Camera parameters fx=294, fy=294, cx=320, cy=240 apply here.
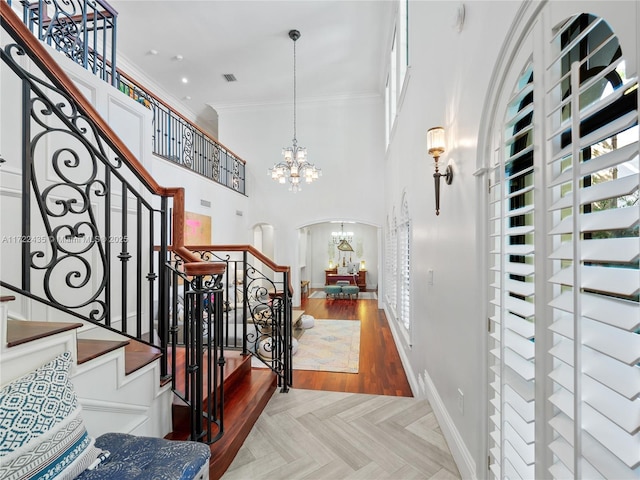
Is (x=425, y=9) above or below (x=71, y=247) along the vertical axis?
above

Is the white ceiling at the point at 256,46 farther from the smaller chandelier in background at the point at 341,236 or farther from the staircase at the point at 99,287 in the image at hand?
the smaller chandelier in background at the point at 341,236

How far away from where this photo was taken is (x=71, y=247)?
2.40 m

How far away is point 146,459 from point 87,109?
167cm

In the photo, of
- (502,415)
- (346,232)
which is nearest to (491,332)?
(502,415)

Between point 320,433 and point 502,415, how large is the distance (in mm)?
1490

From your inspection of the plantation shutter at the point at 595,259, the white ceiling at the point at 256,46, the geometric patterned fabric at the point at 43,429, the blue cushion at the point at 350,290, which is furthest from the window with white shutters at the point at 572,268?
the blue cushion at the point at 350,290

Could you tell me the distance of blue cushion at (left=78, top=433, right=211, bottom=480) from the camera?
3.82ft

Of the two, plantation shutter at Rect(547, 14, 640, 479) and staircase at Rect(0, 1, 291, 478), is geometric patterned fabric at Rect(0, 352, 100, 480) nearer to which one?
staircase at Rect(0, 1, 291, 478)

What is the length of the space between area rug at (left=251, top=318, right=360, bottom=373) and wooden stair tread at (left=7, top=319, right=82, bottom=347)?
319 centimetres

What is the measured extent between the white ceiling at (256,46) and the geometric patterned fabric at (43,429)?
599cm

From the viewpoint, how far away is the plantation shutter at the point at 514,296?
1.17 meters

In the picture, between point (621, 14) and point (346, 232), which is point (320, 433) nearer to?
point (621, 14)

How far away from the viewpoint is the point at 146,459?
50.1 inches

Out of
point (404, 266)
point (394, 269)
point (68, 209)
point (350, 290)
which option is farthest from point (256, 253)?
point (350, 290)
